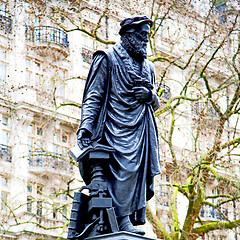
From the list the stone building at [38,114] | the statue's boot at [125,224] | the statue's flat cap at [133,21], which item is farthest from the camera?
the stone building at [38,114]

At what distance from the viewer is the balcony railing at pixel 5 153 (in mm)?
32478

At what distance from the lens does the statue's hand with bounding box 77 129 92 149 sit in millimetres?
7688

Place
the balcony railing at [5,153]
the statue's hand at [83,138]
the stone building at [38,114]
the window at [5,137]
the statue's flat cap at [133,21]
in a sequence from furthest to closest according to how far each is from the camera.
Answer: the window at [5,137] < the balcony railing at [5,153] < the stone building at [38,114] < the statue's flat cap at [133,21] < the statue's hand at [83,138]

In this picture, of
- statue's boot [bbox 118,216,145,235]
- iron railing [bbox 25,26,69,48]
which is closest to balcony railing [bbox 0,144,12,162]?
iron railing [bbox 25,26,69,48]

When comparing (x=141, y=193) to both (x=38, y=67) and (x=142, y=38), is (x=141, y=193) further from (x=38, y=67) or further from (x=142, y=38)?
(x=38, y=67)

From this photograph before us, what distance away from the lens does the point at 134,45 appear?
8.13 meters

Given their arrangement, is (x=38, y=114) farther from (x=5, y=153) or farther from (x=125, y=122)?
(x=125, y=122)

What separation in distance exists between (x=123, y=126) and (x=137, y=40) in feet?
3.10

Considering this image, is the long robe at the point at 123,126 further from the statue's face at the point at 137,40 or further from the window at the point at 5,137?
the window at the point at 5,137

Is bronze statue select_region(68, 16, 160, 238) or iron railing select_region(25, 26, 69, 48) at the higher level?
iron railing select_region(25, 26, 69, 48)

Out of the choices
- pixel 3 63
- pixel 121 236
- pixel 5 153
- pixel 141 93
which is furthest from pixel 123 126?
pixel 3 63

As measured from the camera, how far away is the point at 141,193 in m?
7.77

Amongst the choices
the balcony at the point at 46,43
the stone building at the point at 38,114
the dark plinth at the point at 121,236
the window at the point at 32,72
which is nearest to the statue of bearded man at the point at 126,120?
the dark plinth at the point at 121,236

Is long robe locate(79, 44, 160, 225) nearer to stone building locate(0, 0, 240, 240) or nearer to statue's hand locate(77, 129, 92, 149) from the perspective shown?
statue's hand locate(77, 129, 92, 149)
